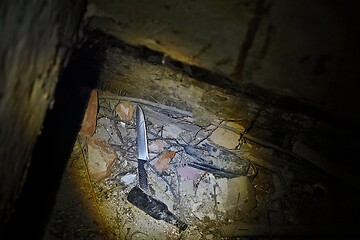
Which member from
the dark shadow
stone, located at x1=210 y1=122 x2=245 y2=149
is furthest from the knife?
stone, located at x1=210 y1=122 x2=245 y2=149

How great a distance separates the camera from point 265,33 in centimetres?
125

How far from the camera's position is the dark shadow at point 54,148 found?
2.09 m

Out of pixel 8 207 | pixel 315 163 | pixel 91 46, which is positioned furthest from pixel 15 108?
pixel 315 163

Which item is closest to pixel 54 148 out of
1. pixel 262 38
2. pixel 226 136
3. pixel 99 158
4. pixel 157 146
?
pixel 99 158

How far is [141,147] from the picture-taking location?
2.71 metres

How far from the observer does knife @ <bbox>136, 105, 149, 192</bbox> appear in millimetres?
2602

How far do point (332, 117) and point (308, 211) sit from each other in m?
1.28

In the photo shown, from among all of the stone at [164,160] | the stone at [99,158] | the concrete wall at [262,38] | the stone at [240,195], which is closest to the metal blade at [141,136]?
the stone at [164,160]

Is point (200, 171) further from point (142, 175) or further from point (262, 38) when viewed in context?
point (262, 38)

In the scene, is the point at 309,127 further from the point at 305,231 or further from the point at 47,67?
the point at 47,67

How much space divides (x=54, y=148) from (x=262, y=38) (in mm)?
1816

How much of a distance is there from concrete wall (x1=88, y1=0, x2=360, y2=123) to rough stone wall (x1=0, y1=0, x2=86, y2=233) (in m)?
0.23

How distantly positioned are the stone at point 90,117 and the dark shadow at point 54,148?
3 cm

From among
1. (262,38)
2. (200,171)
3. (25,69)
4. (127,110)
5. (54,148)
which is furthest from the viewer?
(127,110)
